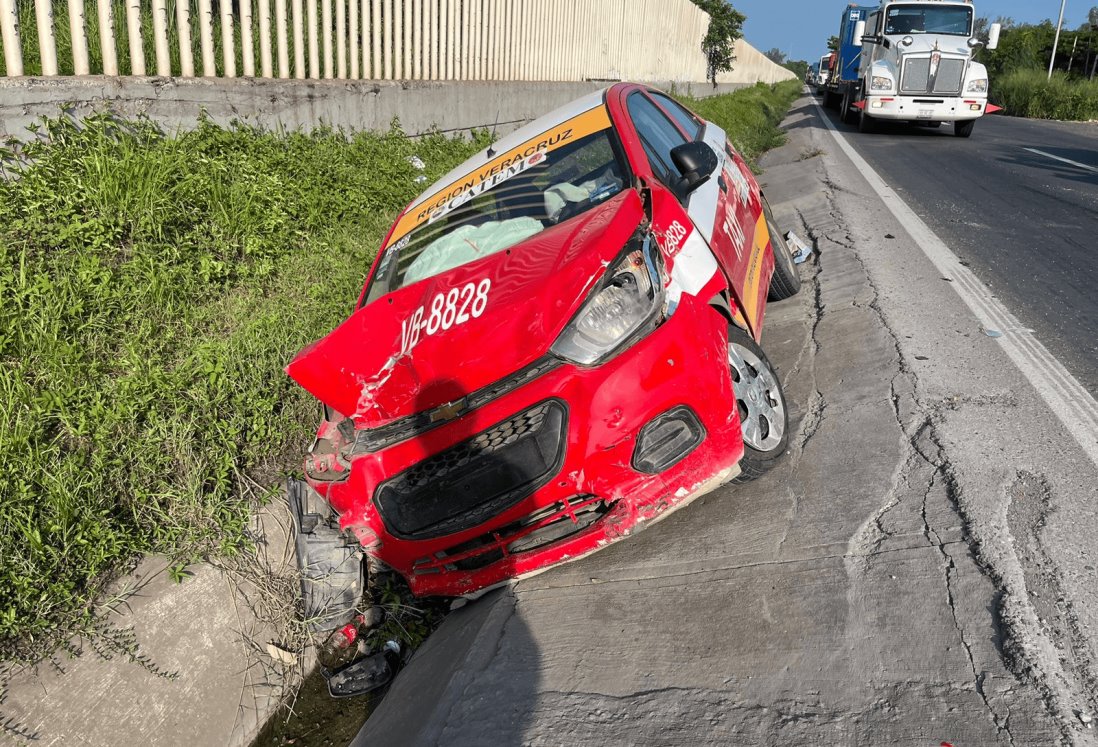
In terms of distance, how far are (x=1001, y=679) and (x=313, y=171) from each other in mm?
6076

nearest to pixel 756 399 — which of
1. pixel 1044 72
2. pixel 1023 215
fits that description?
pixel 1023 215

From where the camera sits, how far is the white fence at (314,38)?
18.2 feet

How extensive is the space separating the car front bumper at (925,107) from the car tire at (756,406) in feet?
46.0

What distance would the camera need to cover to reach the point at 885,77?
15.5 m

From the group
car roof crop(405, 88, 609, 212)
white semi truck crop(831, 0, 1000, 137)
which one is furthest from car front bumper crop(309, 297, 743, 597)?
white semi truck crop(831, 0, 1000, 137)

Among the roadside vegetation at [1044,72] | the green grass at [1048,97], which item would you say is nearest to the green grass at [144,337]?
the roadside vegetation at [1044,72]

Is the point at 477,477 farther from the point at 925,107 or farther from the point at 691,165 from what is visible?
the point at 925,107

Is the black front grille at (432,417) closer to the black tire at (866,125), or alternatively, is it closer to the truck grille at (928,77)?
the truck grille at (928,77)

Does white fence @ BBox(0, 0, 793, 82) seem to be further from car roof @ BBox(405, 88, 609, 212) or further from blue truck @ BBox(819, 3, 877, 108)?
blue truck @ BBox(819, 3, 877, 108)

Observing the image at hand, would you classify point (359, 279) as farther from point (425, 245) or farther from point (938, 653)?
point (938, 653)

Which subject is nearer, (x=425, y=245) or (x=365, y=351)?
(x=365, y=351)

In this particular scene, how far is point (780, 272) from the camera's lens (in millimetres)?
5109

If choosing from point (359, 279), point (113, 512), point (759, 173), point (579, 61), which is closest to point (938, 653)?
point (113, 512)

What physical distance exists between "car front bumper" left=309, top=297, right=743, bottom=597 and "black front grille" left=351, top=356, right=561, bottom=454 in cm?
2
